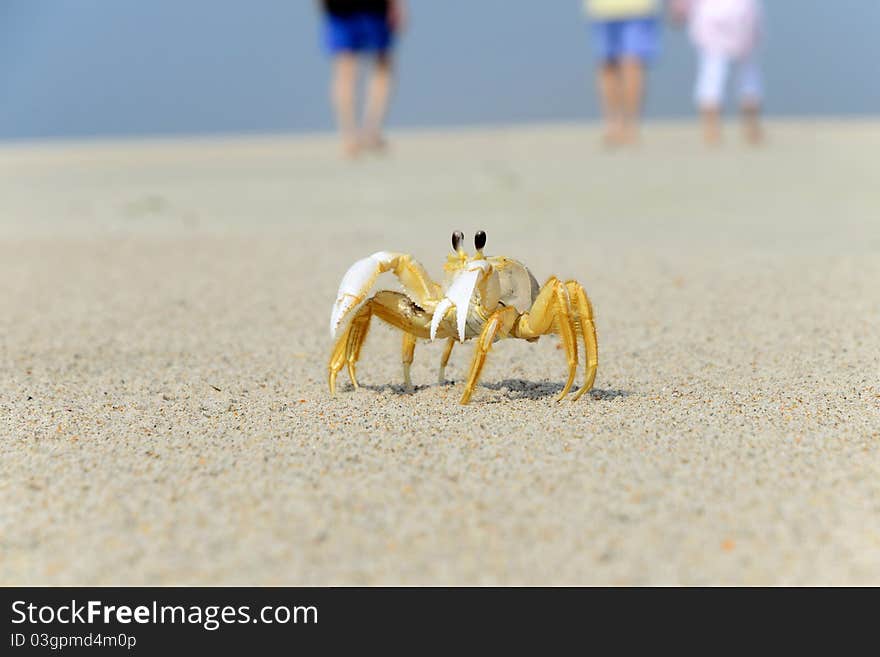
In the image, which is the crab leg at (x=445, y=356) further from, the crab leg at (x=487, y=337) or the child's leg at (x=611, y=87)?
the child's leg at (x=611, y=87)

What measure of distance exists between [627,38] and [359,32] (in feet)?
9.63

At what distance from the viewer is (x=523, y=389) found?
3545 mm

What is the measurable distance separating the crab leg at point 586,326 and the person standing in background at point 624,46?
31.7ft

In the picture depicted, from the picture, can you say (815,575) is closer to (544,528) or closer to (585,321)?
(544,528)

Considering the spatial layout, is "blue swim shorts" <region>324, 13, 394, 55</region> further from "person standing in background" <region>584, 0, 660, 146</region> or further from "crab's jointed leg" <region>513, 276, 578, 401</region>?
"crab's jointed leg" <region>513, 276, 578, 401</region>

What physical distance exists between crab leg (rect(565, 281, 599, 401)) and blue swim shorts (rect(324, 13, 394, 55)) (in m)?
8.54

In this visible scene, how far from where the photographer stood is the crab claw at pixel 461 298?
10.4ft

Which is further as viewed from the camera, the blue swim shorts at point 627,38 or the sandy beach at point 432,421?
the blue swim shorts at point 627,38

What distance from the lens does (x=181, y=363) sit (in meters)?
4.09

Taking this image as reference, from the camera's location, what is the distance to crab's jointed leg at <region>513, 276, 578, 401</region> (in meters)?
3.15

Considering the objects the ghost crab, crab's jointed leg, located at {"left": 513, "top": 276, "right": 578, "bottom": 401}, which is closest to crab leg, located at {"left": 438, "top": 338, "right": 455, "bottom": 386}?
the ghost crab

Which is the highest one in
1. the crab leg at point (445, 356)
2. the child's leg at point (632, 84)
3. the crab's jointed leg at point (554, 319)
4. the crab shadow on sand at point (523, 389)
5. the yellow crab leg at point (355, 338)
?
the child's leg at point (632, 84)

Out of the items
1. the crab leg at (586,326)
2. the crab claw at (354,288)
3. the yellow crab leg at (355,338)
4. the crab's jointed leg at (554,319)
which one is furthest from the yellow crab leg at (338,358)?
the crab leg at (586,326)
